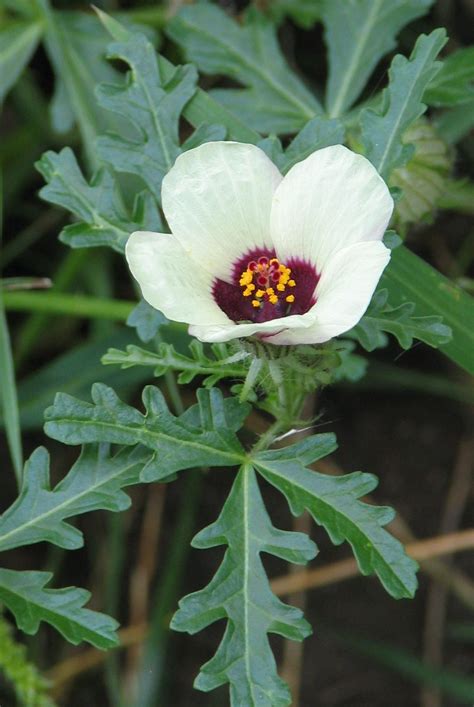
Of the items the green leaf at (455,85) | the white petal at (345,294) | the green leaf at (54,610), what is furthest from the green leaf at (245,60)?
the green leaf at (54,610)

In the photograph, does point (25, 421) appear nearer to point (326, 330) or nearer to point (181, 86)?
point (181, 86)

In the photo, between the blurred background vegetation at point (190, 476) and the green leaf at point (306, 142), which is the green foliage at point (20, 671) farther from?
the green leaf at point (306, 142)

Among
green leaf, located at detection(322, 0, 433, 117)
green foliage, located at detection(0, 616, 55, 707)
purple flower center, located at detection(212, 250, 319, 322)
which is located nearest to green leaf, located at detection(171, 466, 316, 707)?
purple flower center, located at detection(212, 250, 319, 322)

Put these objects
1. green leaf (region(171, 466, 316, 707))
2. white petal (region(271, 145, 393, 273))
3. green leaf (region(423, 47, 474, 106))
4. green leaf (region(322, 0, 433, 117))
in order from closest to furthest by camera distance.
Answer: white petal (region(271, 145, 393, 273))
green leaf (region(171, 466, 316, 707))
green leaf (region(423, 47, 474, 106))
green leaf (region(322, 0, 433, 117))

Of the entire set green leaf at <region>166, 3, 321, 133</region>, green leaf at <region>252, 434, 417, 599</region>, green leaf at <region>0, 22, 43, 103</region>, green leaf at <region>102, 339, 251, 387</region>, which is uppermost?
green leaf at <region>166, 3, 321, 133</region>

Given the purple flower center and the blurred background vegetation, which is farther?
the blurred background vegetation

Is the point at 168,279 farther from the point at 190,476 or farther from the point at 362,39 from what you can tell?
the point at 190,476

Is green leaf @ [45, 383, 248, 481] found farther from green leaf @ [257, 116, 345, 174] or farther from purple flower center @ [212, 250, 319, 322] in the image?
green leaf @ [257, 116, 345, 174]
